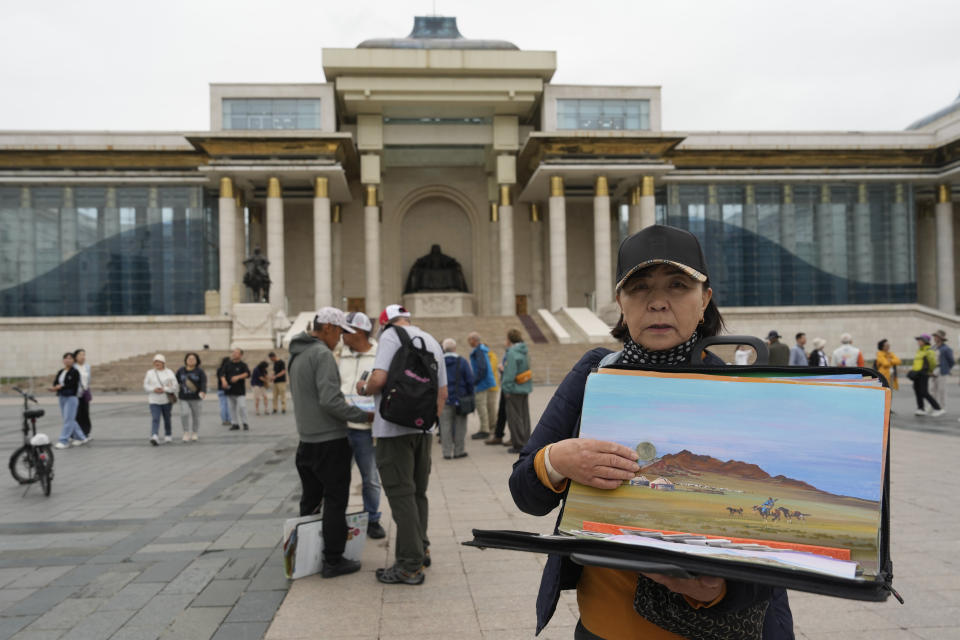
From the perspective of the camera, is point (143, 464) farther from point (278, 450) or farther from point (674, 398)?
point (674, 398)

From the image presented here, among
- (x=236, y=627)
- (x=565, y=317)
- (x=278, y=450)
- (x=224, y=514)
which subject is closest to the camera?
(x=236, y=627)

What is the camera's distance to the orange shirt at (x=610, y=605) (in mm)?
1609

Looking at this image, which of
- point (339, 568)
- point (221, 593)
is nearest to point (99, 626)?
point (221, 593)

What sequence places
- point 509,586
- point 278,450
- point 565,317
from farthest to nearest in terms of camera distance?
1. point 565,317
2. point 278,450
3. point 509,586

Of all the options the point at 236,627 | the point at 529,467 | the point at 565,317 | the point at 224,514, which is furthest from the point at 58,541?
the point at 565,317

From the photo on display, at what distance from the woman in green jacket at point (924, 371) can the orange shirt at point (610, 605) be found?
14039 mm

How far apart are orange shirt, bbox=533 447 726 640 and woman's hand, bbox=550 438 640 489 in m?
0.18

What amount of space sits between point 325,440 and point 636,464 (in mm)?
3742

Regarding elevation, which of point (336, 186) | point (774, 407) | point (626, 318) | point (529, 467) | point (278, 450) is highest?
point (336, 186)

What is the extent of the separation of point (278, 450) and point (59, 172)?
3312 centimetres

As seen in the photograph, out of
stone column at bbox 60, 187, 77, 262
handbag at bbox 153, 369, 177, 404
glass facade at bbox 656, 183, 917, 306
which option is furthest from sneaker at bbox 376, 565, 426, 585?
stone column at bbox 60, 187, 77, 262

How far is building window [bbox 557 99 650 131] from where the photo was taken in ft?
122

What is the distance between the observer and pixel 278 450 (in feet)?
35.3

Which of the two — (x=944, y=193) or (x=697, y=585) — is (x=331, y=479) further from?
(x=944, y=193)
